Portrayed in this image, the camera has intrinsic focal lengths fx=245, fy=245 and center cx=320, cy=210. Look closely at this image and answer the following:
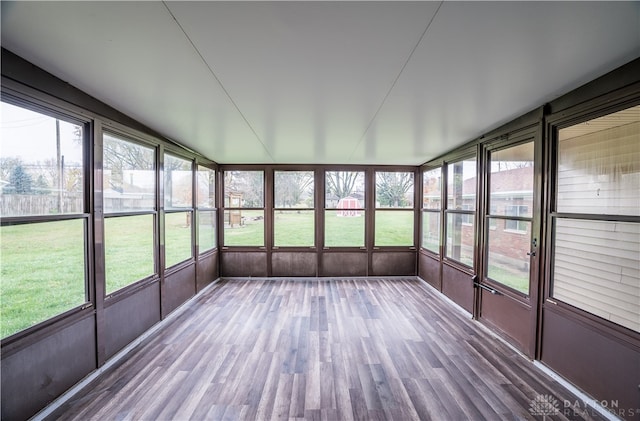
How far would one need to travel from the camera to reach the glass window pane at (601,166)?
5.93 feet

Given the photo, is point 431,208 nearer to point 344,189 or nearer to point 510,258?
point 344,189

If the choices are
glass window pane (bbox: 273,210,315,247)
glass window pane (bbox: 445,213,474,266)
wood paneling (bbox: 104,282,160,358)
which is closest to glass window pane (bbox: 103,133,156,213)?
wood paneling (bbox: 104,282,160,358)

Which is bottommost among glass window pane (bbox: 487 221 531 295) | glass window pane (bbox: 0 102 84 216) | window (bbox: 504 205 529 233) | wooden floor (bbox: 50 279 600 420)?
wooden floor (bbox: 50 279 600 420)

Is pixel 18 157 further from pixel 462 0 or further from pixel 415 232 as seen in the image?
pixel 415 232

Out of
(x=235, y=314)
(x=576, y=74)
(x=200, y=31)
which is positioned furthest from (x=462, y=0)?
(x=235, y=314)

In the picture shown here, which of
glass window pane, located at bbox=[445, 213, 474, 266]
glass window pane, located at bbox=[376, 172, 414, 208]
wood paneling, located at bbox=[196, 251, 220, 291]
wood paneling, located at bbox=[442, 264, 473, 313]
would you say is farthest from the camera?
glass window pane, located at bbox=[376, 172, 414, 208]

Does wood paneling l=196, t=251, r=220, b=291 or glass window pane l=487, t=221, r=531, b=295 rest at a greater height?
glass window pane l=487, t=221, r=531, b=295

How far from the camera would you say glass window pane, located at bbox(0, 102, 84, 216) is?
1.66 m

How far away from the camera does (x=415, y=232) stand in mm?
5492

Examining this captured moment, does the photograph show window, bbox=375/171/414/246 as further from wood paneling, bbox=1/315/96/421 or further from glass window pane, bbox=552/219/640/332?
wood paneling, bbox=1/315/96/421

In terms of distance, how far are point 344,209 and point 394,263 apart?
164 cm

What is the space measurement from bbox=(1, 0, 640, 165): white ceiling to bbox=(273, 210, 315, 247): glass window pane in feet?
9.77

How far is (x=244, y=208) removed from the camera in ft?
17.8

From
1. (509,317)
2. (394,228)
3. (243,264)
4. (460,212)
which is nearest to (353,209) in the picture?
(394,228)
